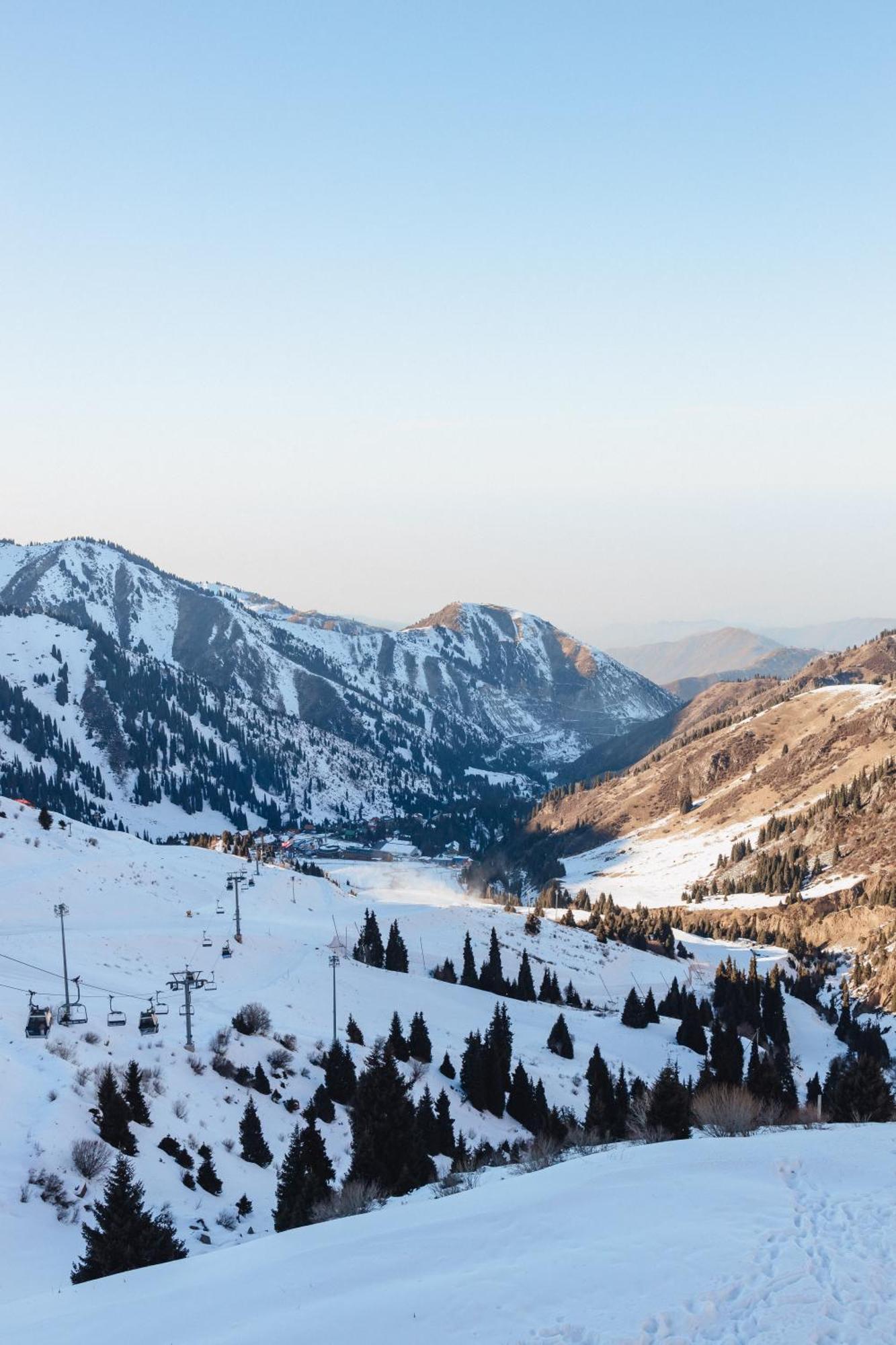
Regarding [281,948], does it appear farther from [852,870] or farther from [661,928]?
[852,870]

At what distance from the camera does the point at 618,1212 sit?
21.9 metres

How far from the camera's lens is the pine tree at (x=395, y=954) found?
301 feet

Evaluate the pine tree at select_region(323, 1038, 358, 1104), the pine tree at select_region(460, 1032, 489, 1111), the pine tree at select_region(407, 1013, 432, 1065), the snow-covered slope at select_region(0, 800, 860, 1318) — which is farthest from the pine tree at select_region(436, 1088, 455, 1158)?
the pine tree at select_region(407, 1013, 432, 1065)

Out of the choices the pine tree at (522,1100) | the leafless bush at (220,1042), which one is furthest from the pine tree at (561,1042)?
the leafless bush at (220,1042)

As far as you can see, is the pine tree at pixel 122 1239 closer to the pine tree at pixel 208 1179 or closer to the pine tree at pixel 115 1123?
the pine tree at pixel 115 1123

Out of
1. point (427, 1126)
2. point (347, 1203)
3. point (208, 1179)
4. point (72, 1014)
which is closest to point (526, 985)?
point (427, 1126)

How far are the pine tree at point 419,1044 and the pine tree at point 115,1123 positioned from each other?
32.4 meters

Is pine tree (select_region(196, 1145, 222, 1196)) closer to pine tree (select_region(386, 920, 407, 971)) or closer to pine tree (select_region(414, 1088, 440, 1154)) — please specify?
pine tree (select_region(414, 1088, 440, 1154))

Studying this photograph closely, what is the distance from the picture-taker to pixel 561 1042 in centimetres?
7319

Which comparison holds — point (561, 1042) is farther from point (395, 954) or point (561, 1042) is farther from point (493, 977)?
point (395, 954)

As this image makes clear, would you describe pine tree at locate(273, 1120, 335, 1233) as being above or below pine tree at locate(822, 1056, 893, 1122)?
above

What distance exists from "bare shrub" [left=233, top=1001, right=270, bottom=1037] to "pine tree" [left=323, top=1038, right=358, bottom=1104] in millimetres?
5442

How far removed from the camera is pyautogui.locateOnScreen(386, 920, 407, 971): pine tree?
91625 mm

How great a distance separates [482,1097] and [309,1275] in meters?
40.8
